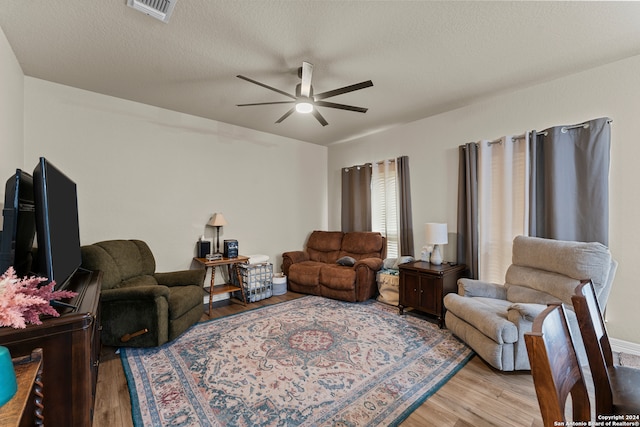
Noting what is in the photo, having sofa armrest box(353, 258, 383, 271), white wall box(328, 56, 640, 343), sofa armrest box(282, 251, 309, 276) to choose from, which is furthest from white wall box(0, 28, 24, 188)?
white wall box(328, 56, 640, 343)

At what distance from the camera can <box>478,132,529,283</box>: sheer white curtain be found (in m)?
3.06

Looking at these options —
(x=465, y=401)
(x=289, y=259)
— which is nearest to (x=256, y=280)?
(x=289, y=259)

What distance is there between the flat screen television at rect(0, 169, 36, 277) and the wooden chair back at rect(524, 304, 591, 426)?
2.10 m

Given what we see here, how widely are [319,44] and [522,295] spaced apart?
295 centimetres

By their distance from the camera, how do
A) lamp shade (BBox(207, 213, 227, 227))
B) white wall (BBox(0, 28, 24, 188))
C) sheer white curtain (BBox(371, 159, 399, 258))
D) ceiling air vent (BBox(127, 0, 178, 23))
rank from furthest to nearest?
sheer white curtain (BBox(371, 159, 399, 258)) < lamp shade (BBox(207, 213, 227, 227)) < white wall (BBox(0, 28, 24, 188)) < ceiling air vent (BBox(127, 0, 178, 23))

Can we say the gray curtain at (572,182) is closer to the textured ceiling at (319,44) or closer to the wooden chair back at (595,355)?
the textured ceiling at (319,44)

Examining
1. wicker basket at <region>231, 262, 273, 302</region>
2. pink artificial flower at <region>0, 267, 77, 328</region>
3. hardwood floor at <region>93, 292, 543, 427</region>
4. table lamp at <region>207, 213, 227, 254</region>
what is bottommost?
hardwood floor at <region>93, 292, 543, 427</region>

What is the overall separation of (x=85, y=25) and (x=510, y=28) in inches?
126

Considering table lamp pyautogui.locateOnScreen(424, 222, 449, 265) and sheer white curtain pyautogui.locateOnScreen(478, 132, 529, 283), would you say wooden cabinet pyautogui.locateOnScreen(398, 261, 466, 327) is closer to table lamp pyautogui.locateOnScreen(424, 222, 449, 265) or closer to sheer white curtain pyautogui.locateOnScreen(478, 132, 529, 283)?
table lamp pyautogui.locateOnScreen(424, 222, 449, 265)

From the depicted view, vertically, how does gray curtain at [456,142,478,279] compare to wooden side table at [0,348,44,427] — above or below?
above

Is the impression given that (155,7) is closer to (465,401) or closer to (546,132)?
(465,401)

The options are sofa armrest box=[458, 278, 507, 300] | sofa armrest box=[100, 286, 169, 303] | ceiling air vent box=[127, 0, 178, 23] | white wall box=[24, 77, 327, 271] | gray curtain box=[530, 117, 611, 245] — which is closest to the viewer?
ceiling air vent box=[127, 0, 178, 23]

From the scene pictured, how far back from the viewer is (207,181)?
4.04 metres

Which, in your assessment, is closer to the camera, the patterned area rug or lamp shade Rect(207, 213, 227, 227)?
the patterned area rug
